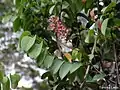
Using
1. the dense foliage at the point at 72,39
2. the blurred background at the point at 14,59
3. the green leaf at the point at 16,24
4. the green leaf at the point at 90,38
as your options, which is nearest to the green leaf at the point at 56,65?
the dense foliage at the point at 72,39

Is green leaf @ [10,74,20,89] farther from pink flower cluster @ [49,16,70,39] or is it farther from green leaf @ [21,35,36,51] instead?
pink flower cluster @ [49,16,70,39]

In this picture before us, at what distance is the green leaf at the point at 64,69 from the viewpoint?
3.26ft

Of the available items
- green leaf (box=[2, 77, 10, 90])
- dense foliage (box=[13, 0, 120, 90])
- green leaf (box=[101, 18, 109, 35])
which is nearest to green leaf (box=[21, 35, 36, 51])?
dense foliage (box=[13, 0, 120, 90])

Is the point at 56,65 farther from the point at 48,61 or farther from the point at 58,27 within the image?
the point at 58,27

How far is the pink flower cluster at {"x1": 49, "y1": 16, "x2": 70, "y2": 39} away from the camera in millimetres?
1128

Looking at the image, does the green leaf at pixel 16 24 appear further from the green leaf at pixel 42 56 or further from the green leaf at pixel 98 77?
the green leaf at pixel 98 77

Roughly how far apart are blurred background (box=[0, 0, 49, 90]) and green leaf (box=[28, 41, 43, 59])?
7.75ft

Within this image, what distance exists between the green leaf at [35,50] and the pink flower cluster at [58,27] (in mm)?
144

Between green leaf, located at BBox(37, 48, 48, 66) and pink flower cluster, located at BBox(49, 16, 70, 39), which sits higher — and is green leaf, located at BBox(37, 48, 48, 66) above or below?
below

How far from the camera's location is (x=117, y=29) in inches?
40.9

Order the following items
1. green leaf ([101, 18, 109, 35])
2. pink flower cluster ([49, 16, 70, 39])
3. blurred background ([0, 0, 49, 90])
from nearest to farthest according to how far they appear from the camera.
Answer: green leaf ([101, 18, 109, 35])
pink flower cluster ([49, 16, 70, 39])
blurred background ([0, 0, 49, 90])

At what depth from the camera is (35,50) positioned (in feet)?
3.30

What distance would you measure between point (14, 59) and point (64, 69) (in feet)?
9.40

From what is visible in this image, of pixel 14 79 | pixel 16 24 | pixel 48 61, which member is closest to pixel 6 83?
pixel 14 79
